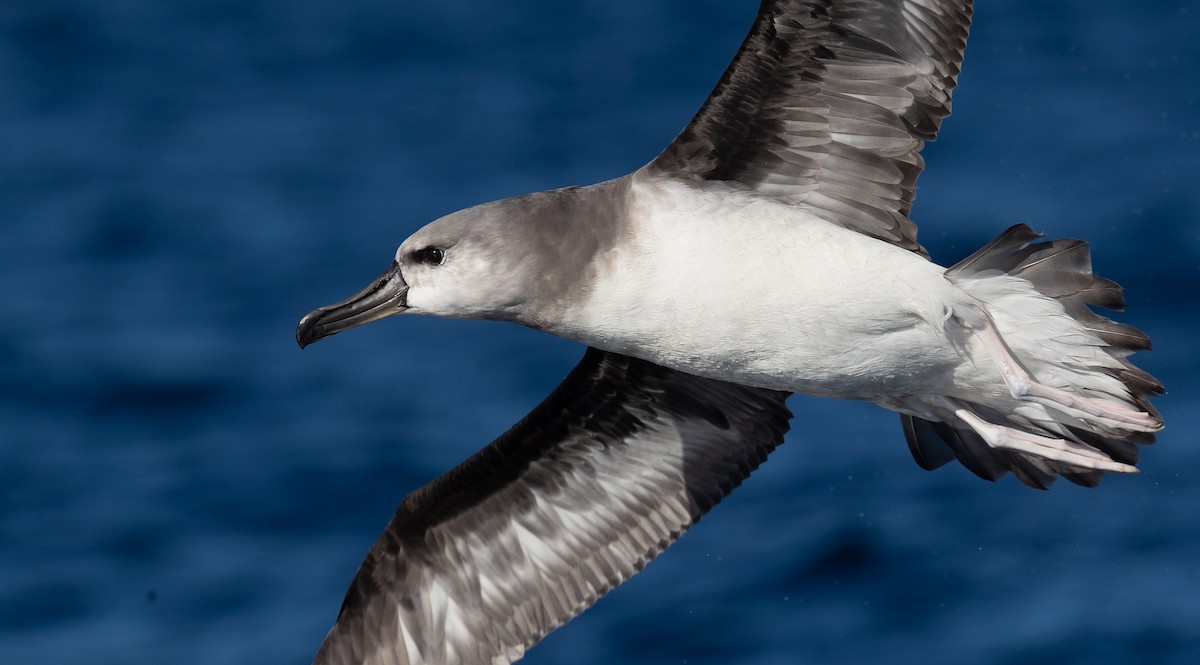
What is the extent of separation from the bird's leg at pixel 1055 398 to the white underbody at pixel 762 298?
13cm

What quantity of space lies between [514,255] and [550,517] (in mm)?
1796

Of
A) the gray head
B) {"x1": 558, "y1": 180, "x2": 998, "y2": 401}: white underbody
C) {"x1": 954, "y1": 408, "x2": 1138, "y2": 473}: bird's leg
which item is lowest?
{"x1": 954, "y1": 408, "x2": 1138, "y2": 473}: bird's leg

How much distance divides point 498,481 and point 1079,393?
2501 millimetres

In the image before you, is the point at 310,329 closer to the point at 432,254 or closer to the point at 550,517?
the point at 432,254

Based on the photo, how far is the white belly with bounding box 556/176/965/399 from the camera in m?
6.67

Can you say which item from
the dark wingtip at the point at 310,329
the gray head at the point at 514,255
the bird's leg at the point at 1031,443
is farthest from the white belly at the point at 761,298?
the dark wingtip at the point at 310,329

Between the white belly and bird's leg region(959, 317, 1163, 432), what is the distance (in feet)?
0.48

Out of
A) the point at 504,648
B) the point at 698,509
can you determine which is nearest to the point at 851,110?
the point at 698,509

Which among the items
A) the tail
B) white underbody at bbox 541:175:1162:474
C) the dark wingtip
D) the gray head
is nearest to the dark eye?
the gray head

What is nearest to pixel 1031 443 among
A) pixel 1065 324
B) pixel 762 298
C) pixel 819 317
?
pixel 1065 324

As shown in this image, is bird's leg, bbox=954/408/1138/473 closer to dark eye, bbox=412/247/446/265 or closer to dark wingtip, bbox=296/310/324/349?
dark eye, bbox=412/247/446/265

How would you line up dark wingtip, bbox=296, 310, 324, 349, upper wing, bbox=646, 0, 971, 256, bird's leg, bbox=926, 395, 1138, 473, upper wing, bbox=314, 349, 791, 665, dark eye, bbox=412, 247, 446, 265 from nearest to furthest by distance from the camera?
upper wing, bbox=646, 0, 971, 256 < dark eye, bbox=412, 247, 446, 265 < bird's leg, bbox=926, 395, 1138, 473 < dark wingtip, bbox=296, 310, 324, 349 < upper wing, bbox=314, 349, 791, 665

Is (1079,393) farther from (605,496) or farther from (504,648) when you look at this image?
(504,648)

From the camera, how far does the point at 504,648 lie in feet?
26.3
